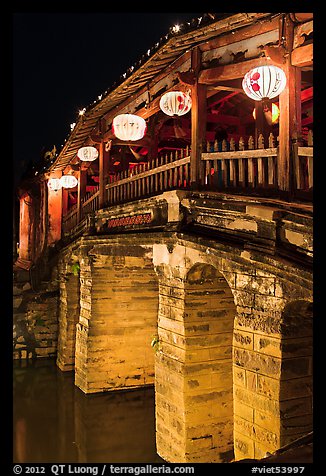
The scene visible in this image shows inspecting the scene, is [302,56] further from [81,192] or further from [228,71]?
[81,192]

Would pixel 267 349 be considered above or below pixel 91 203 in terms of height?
below

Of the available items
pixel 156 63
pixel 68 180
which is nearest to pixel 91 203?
pixel 68 180

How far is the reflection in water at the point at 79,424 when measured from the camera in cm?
968

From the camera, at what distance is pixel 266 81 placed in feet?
21.5

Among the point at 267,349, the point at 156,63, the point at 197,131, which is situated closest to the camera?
the point at 267,349

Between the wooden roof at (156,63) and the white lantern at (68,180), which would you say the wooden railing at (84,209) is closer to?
the white lantern at (68,180)

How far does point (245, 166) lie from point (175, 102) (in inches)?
100.0

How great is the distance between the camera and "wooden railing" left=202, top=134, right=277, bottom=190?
6.69 m

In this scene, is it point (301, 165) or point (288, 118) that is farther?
point (288, 118)

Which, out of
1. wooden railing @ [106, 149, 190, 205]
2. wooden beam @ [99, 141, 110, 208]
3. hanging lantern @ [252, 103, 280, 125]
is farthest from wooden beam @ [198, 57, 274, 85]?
wooden beam @ [99, 141, 110, 208]

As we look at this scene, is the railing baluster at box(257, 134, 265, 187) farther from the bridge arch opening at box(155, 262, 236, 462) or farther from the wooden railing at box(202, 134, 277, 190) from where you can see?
the bridge arch opening at box(155, 262, 236, 462)

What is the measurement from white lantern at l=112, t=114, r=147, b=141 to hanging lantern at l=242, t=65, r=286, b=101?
423 cm

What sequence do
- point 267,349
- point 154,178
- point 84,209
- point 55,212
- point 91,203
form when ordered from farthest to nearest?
1. point 55,212
2. point 84,209
3. point 91,203
4. point 154,178
5. point 267,349

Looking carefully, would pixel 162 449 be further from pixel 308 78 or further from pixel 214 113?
pixel 214 113
